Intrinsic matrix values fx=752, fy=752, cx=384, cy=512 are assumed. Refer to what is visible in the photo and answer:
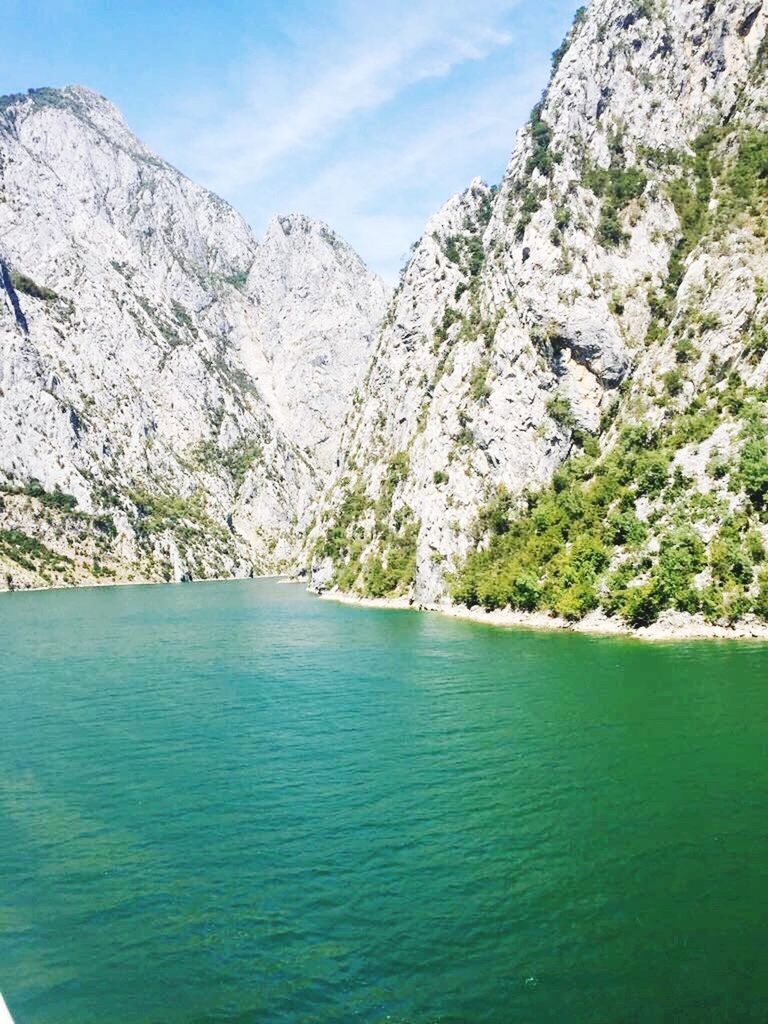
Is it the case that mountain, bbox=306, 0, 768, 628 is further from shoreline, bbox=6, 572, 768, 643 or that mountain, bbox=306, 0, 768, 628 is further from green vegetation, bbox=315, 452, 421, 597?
shoreline, bbox=6, 572, 768, 643

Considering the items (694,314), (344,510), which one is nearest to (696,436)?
(694,314)

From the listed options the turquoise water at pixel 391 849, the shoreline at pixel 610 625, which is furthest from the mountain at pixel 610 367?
the turquoise water at pixel 391 849

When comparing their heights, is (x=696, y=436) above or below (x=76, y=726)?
above

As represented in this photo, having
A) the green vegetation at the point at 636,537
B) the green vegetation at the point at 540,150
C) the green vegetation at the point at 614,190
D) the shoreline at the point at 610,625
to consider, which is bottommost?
the shoreline at the point at 610,625

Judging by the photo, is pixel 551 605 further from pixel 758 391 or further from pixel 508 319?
pixel 508 319

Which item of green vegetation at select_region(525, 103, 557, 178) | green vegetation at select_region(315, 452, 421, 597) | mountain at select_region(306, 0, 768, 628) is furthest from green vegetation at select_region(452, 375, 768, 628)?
green vegetation at select_region(525, 103, 557, 178)

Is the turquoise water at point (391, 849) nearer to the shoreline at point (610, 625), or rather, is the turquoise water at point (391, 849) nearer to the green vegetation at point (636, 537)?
the shoreline at point (610, 625)

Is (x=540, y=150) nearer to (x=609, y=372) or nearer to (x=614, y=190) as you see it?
(x=614, y=190)
